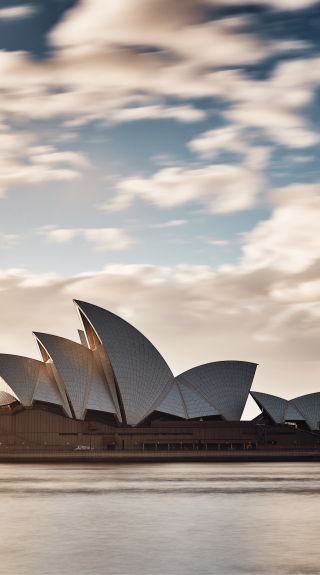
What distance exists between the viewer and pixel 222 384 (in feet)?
298

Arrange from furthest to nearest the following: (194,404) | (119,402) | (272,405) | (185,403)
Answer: (272,405), (194,404), (185,403), (119,402)

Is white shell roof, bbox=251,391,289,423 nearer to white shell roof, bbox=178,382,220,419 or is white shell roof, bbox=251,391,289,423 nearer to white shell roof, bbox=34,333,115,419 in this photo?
white shell roof, bbox=178,382,220,419

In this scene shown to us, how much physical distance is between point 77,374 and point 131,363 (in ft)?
16.6

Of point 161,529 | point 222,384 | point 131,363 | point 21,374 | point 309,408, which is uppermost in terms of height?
point 131,363

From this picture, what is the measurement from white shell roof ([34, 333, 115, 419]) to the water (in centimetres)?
3745

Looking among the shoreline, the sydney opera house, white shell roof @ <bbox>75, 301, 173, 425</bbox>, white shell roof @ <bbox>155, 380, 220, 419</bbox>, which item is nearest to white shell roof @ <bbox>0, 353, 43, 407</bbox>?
the sydney opera house

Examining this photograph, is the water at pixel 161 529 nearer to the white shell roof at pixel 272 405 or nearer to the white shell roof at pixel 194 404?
the white shell roof at pixel 194 404

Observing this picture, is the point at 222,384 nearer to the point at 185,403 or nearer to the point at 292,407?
the point at 185,403

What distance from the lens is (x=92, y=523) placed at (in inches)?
1072

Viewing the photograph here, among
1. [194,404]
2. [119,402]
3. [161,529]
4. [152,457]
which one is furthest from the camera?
[194,404]

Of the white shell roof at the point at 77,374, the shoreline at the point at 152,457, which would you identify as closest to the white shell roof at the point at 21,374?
the white shell roof at the point at 77,374

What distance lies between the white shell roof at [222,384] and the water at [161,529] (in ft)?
154

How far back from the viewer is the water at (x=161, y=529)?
1908cm

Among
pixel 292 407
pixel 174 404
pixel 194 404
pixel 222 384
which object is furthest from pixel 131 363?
pixel 292 407
